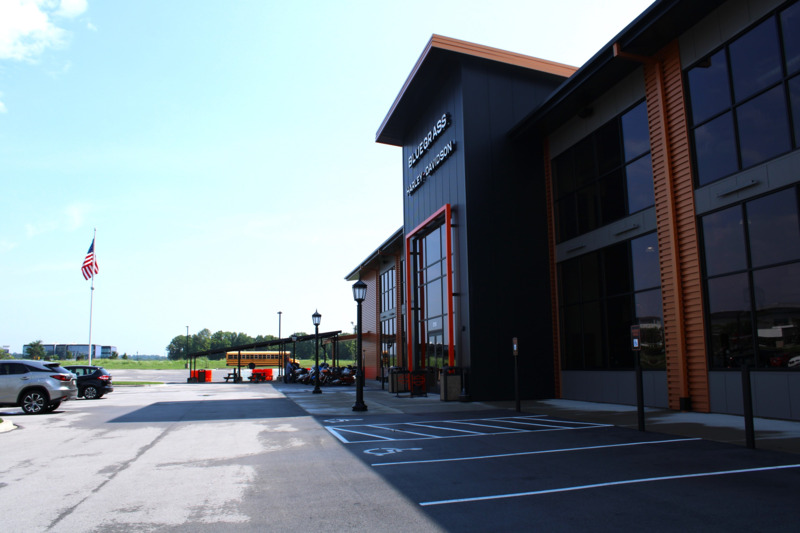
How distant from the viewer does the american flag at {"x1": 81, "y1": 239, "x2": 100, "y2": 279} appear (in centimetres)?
3384

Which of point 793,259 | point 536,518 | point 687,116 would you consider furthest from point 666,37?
point 536,518

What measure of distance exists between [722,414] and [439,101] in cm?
1596

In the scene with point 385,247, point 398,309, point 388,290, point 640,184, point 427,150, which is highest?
point 427,150

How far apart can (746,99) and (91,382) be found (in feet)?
86.4

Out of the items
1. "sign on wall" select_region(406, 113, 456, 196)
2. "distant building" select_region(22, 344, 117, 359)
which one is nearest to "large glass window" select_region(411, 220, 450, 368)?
"sign on wall" select_region(406, 113, 456, 196)

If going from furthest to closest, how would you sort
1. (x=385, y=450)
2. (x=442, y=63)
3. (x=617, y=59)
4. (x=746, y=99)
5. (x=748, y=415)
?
(x=442, y=63) → (x=617, y=59) → (x=746, y=99) → (x=385, y=450) → (x=748, y=415)

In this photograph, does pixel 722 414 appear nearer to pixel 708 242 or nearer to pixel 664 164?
pixel 708 242

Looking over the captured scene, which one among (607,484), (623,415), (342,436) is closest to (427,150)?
(623,415)

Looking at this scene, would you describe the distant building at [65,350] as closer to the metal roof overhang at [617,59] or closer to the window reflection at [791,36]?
the metal roof overhang at [617,59]

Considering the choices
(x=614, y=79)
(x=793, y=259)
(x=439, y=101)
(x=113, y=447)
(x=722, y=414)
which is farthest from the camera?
(x=439, y=101)

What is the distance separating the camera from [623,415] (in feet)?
45.7

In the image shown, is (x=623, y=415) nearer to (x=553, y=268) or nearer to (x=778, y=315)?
(x=778, y=315)

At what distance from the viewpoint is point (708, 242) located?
1378cm

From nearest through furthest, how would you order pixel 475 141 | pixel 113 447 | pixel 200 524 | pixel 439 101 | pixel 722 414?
pixel 200 524
pixel 113 447
pixel 722 414
pixel 475 141
pixel 439 101
